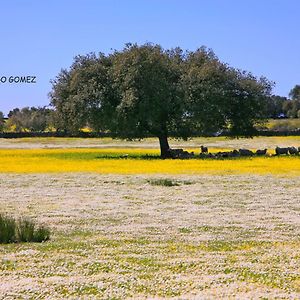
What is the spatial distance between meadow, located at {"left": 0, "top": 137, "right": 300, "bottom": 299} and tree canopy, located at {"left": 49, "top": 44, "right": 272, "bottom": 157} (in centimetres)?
2273

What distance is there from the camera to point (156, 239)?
17266 millimetres

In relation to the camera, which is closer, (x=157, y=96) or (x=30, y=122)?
(x=157, y=96)

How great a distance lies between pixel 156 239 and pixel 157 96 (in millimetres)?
42752

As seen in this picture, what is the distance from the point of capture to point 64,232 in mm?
18547

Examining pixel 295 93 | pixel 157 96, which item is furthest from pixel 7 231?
pixel 295 93

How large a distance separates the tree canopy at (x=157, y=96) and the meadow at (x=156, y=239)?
2273 centimetres

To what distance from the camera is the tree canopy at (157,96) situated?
5950cm

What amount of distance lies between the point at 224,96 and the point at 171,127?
588 cm

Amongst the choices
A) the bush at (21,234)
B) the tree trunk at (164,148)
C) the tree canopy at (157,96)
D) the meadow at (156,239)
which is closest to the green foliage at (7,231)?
the bush at (21,234)

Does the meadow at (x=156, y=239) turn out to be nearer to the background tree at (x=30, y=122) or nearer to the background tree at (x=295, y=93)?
the background tree at (x=30, y=122)

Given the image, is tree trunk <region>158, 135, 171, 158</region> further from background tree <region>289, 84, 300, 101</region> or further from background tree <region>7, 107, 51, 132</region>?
background tree <region>289, 84, 300, 101</region>

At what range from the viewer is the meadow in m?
11.7

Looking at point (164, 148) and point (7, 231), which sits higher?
point (164, 148)

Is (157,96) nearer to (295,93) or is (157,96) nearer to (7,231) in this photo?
(7,231)
